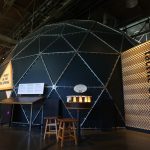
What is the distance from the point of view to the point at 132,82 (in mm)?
6875

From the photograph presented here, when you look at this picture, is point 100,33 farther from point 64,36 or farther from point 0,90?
point 0,90

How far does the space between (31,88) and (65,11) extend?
5739 millimetres

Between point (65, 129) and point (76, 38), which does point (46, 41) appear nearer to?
point (76, 38)

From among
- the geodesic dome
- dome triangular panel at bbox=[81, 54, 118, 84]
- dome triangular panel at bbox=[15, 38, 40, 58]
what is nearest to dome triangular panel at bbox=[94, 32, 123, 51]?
the geodesic dome

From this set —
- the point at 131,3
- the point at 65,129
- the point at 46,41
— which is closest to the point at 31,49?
the point at 46,41

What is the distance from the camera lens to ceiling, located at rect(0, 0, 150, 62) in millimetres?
10234

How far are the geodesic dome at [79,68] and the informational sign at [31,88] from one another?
0.68ft

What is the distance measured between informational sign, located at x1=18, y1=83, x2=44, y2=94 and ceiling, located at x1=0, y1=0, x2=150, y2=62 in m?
4.93

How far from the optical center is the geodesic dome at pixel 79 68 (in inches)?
264

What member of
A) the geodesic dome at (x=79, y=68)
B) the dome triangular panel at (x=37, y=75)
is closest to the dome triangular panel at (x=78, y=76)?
the geodesic dome at (x=79, y=68)

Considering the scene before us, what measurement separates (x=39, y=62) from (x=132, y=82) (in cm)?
382

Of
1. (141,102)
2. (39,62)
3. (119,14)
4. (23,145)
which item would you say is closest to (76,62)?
(39,62)

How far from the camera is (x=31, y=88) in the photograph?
23.5 ft

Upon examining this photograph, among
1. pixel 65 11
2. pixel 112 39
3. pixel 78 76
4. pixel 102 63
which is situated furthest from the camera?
pixel 65 11
